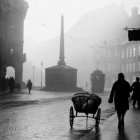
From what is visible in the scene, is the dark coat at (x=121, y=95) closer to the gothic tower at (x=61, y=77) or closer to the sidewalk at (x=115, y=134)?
the sidewalk at (x=115, y=134)

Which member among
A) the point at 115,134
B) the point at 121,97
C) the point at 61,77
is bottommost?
the point at 115,134

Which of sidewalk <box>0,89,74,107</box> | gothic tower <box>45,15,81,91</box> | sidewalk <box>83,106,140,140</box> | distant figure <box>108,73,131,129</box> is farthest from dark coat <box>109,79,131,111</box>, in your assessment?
gothic tower <box>45,15,81,91</box>

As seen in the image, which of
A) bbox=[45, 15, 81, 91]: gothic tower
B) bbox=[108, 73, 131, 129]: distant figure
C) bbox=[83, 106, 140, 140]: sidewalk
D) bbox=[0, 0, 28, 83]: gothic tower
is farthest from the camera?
bbox=[0, 0, 28, 83]: gothic tower

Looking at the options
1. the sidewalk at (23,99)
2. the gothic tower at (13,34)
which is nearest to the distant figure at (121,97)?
the sidewalk at (23,99)

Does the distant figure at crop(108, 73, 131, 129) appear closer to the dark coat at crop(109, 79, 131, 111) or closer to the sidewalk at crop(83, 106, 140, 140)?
the dark coat at crop(109, 79, 131, 111)

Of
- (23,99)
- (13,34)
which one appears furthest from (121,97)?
(13,34)

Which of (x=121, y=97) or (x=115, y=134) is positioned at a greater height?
(x=121, y=97)

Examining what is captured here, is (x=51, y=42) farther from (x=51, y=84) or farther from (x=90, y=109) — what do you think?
(x=90, y=109)

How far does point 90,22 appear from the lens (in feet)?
404

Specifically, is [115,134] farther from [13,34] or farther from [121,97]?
[13,34]

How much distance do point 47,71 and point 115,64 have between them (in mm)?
35479

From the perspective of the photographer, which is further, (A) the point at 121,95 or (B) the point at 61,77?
(B) the point at 61,77

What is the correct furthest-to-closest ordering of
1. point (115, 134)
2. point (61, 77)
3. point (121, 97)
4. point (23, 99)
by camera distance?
1. point (61, 77)
2. point (23, 99)
3. point (121, 97)
4. point (115, 134)

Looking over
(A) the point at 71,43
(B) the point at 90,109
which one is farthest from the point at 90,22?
(B) the point at 90,109
